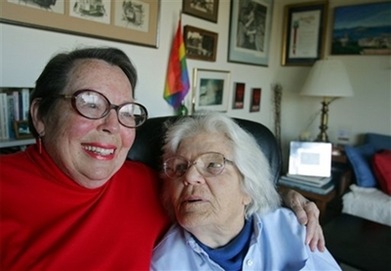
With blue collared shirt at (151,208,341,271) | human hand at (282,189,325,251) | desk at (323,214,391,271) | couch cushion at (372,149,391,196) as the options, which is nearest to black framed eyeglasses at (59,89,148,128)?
blue collared shirt at (151,208,341,271)

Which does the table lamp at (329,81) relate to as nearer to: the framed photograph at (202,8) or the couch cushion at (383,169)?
the couch cushion at (383,169)

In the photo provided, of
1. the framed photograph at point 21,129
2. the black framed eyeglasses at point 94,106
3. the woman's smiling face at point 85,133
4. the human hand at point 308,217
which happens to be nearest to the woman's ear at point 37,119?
the woman's smiling face at point 85,133

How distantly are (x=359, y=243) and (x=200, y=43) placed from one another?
6.00ft

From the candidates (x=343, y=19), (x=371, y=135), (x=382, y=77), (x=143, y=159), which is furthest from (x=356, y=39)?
(x=143, y=159)

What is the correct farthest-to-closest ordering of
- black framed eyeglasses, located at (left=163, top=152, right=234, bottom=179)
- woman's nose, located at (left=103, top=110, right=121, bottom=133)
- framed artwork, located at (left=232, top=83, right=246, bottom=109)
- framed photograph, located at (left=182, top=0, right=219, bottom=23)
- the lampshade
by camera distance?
framed artwork, located at (left=232, top=83, right=246, bottom=109) < the lampshade < framed photograph, located at (left=182, top=0, right=219, bottom=23) < black framed eyeglasses, located at (left=163, top=152, right=234, bottom=179) < woman's nose, located at (left=103, top=110, right=121, bottom=133)

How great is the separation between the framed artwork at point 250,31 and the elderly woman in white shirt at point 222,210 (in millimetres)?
2018

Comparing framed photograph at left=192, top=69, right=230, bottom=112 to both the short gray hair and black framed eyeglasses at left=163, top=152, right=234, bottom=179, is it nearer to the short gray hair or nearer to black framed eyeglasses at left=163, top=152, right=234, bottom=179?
the short gray hair

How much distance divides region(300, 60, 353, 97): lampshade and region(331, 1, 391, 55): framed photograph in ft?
1.36

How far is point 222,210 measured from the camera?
1018mm

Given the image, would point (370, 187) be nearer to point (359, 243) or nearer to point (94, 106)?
point (359, 243)

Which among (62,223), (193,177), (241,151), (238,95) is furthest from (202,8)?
(62,223)

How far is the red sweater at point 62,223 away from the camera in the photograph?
813 millimetres

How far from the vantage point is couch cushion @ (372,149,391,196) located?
2520mm

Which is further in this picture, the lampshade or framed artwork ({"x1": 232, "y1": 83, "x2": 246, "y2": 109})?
framed artwork ({"x1": 232, "y1": 83, "x2": 246, "y2": 109})
